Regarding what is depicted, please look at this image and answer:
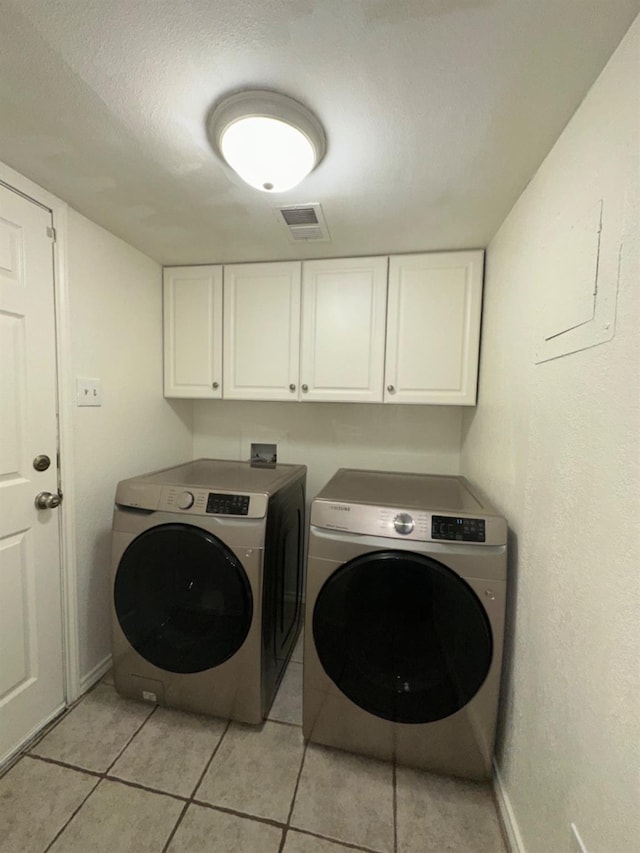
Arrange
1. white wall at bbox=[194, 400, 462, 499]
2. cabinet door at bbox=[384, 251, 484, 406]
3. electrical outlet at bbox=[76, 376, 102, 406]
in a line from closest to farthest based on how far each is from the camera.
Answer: electrical outlet at bbox=[76, 376, 102, 406], cabinet door at bbox=[384, 251, 484, 406], white wall at bbox=[194, 400, 462, 499]

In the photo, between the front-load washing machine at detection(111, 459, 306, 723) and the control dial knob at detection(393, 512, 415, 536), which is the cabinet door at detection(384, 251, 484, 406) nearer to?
the control dial knob at detection(393, 512, 415, 536)

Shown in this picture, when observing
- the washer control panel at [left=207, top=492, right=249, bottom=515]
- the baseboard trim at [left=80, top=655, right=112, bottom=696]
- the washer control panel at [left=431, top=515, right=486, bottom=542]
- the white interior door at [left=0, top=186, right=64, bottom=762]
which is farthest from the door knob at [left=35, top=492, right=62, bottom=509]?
the washer control panel at [left=431, top=515, right=486, bottom=542]

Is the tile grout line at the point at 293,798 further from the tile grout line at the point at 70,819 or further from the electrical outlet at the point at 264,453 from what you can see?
the electrical outlet at the point at 264,453

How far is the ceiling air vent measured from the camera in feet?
4.60

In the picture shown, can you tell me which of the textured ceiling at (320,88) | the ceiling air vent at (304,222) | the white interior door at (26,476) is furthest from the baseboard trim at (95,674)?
the ceiling air vent at (304,222)

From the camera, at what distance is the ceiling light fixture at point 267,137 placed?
2.93 feet

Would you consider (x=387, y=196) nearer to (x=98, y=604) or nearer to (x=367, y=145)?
(x=367, y=145)

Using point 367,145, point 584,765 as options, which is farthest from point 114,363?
point 584,765

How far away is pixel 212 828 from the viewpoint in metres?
1.10

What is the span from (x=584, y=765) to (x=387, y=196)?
5.66 ft

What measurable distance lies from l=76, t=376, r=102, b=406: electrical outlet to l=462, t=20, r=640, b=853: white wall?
1.78 meters

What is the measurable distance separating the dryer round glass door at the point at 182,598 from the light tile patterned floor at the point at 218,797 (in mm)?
311

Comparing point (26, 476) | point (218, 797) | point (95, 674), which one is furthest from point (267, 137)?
point (95, 674)

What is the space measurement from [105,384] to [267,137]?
4.22 feet
